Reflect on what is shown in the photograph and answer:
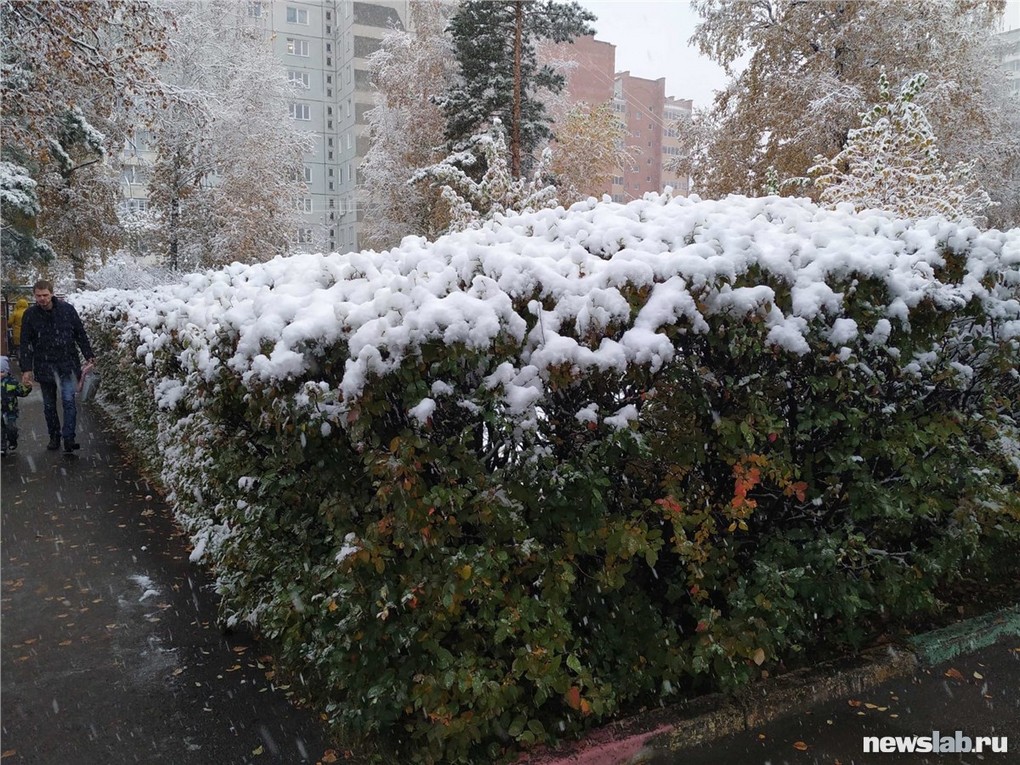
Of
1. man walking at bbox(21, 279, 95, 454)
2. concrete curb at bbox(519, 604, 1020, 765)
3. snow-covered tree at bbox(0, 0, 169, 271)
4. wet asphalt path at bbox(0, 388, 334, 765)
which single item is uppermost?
snow-covered tree at bbox(0, 0, 169, 271)

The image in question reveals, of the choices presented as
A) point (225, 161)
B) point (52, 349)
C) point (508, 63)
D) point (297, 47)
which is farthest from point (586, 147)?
point (297, 47)

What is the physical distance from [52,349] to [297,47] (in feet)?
214

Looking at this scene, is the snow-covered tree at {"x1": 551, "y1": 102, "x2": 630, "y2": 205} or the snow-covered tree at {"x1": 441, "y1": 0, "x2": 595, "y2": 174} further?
the snow-covered tree at {"x1": 551, "y1": 102, "x2": 630, "y2": 205}

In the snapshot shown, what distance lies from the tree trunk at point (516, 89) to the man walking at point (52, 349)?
17290 mm

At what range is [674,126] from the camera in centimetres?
2448

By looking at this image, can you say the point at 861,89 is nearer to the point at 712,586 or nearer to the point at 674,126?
the point at 674,126

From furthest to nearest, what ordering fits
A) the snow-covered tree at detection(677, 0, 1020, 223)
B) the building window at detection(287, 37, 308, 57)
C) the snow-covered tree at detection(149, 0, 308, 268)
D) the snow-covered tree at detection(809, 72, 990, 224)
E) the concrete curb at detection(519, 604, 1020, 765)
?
the building window at detection(287, 37, 308, 57)
the snow-covered tree at detection(149, 0, 308, 268)
the snow-covered tree at detection(677, 0, 1020, 223)
the snow-covered tree at detection(809, 72, 990, 224)
the concrete curb at detection(519, 604, 1020, 765)

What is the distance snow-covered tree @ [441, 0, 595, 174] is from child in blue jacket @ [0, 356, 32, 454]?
1789cm

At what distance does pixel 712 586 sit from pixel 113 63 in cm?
1202

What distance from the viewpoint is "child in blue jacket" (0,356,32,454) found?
8.48 metres

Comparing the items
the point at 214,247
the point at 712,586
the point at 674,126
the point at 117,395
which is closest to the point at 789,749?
the point at 712,586

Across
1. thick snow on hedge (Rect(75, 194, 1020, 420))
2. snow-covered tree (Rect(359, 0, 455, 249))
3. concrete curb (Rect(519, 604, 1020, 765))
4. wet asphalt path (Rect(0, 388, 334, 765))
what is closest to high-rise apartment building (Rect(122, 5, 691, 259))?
snow-covered tree (Rect(359, 0, 455, 249))

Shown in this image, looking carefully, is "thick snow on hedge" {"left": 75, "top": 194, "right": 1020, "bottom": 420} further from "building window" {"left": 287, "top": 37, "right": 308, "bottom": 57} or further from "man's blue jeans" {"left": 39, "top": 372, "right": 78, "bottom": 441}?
"building window" {"left": 287, "top": 37, "right": 308, "bottom": 57}

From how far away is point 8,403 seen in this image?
28.2ft
